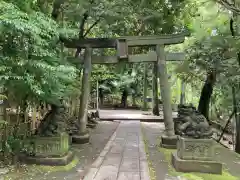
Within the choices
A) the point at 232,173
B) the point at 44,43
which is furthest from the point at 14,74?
the point at 232,173

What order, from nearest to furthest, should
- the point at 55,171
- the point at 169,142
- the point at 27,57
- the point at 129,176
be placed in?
the point at 27,57 < the point at 129,176 < the point at 55,171 < the point at 169,142

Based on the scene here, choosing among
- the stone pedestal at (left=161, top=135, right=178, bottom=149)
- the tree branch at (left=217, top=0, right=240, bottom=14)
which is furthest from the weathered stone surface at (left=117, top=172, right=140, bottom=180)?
the tree branch at (left=217, top=0, right=240, bottom=14)

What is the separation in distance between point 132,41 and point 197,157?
4.70 metres

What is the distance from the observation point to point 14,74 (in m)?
5.22

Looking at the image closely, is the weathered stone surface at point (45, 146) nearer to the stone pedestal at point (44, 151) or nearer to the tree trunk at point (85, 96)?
the stone pedestal at point (44, 151)

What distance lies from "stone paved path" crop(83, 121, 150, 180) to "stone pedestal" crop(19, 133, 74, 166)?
88 centimetres

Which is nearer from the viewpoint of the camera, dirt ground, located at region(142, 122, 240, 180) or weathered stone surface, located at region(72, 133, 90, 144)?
dirt ground, located at region(142, 122, 240, 180)

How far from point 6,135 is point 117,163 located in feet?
8.98

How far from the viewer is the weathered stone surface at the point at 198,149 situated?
6.55 meters

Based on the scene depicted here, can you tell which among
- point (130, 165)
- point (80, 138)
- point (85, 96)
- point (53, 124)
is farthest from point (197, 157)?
point (85, 96)

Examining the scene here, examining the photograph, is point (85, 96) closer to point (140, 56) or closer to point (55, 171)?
point (140, 56)

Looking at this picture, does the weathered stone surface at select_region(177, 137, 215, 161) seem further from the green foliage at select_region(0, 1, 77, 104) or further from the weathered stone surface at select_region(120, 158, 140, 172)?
the green foliage at select_region(0, 1, 77, 104)

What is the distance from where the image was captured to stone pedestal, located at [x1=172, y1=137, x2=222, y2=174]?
255 inches

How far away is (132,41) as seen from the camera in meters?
9.66
